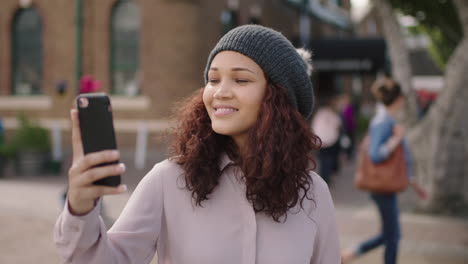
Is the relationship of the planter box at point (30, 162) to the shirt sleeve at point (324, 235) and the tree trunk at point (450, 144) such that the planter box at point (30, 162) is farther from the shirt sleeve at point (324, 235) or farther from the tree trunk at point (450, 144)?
the shirt sleeve at point (324, 235)

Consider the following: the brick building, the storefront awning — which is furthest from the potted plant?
the storefront awning

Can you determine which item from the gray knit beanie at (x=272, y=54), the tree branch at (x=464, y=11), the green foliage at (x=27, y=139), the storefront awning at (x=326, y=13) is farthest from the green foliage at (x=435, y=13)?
the gray knit beanie at (x=272, y=54)

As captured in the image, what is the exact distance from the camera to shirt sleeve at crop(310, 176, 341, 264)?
2.07 m

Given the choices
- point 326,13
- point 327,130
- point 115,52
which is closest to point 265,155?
point 327,130

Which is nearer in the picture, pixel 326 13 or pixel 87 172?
pixel 87 172

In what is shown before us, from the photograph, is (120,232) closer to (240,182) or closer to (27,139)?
(240,182)

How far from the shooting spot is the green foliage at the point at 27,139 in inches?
507

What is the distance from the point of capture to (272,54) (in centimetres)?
201

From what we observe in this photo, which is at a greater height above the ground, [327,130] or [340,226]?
[327,130]

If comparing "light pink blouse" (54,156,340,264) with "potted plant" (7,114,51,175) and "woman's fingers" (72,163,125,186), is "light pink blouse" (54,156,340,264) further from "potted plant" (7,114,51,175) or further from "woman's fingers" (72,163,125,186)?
"potted plant" (7,114,51,175)

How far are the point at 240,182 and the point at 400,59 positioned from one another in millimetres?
8600

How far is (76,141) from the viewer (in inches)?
56.0

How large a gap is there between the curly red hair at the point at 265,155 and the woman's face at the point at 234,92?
44 mm

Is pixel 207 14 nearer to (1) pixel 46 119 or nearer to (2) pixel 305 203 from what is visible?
(1) pixel 46 119
